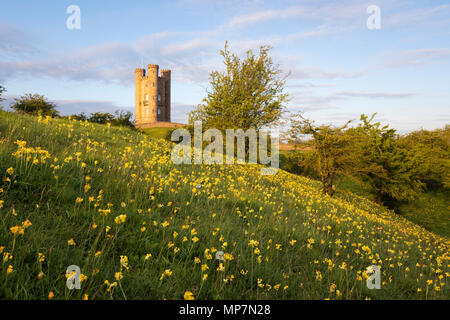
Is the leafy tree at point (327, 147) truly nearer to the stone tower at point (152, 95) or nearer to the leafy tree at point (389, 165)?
the leafy tree at point (389, 165)

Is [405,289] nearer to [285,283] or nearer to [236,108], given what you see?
[285,283]

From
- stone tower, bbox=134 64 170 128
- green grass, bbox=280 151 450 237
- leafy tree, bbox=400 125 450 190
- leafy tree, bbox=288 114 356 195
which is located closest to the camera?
leafy tree, bbox=288 114 356 195

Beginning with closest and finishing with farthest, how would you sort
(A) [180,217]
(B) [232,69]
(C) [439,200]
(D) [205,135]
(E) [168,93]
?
1. (A) [180,217]
2. (B) [232,69]
3. (D) [205,135]
4. (C) [439,200]
5. (E) [168,93]

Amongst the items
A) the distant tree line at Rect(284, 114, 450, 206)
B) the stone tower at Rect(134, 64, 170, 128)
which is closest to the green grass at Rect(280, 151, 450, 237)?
the distant tree line at Rect(284, 114, 450, 206)

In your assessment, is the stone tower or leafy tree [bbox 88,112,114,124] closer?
leafy tree [bbox 88,112,114,124]

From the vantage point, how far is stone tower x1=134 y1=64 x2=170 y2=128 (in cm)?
10256

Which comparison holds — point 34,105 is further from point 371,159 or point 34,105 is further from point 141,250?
point 371,159

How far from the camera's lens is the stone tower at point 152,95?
103m

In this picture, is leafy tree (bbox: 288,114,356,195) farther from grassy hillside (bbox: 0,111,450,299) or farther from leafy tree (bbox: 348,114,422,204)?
grassy hillside (bbox: 0,111,450,299)

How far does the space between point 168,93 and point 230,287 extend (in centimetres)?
11654

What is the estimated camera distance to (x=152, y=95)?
103 meters
